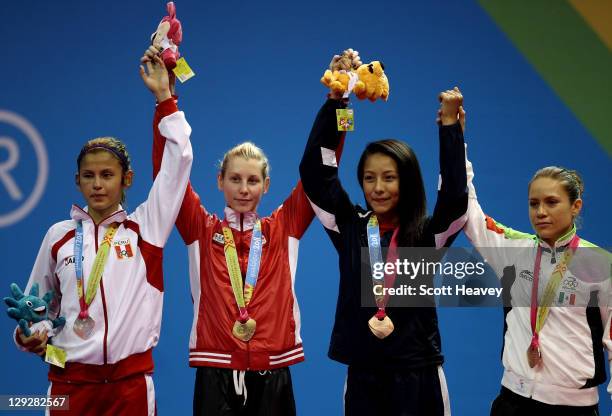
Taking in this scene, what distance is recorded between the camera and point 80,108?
4410 mm

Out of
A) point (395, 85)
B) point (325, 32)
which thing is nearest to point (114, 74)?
point (325, 32)

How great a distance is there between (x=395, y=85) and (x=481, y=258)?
1.76 meters

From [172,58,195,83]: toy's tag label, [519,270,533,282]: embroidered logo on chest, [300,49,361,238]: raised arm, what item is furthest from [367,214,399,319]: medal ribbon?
[172,58,195,83]: toy's tag label

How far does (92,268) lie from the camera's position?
2785 millimetres

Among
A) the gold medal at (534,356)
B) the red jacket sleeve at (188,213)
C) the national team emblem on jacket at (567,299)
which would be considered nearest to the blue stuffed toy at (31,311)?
the red jacket sleeve at (188,213)

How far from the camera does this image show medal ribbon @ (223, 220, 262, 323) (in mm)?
2824

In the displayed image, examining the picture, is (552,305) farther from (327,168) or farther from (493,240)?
(327,168)

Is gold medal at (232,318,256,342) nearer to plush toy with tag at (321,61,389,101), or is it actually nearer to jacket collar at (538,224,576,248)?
plush toy with tag at (321,61,389,101)

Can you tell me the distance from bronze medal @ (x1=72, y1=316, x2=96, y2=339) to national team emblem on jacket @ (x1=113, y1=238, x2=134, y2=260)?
0.83 ft

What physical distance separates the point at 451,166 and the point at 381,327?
61cm

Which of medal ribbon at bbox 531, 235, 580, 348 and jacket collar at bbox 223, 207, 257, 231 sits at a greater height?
jacket collar at bbox 223, 207, 257, 231

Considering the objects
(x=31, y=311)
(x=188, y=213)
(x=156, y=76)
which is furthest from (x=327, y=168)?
(x=31, y=311)

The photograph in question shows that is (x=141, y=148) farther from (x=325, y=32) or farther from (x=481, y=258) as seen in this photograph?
(x=481, y=258)

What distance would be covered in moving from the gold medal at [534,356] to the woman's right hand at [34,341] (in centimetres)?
178
